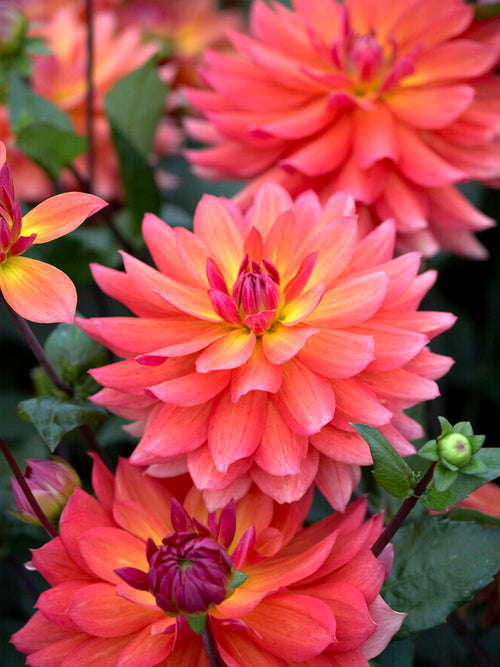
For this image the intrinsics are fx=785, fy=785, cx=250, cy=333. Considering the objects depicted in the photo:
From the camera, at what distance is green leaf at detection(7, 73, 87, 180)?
840mm

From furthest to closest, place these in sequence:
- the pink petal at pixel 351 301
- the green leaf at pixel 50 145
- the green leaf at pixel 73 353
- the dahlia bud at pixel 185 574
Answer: the green leaf at pixel 50 145 → the green leaf at pixel 73 353 → the pink petal at pixel 351 301 → the dahlia bud at pixel 185 574

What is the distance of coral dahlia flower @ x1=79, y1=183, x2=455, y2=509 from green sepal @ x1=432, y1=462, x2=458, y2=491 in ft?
0.24

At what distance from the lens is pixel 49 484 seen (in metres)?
0.57

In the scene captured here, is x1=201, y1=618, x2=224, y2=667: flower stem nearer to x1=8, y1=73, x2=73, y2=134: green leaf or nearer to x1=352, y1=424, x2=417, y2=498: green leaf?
x1=352, y1=424, x2=417, y2=498: green leaf

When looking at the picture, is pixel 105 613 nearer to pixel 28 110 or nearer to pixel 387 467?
pixel 387 467

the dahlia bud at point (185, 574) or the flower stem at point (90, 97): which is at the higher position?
the flower stem at point (90, 97)

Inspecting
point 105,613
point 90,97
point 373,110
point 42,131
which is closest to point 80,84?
point 90,97

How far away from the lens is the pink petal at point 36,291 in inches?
18.3

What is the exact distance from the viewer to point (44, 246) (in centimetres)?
91

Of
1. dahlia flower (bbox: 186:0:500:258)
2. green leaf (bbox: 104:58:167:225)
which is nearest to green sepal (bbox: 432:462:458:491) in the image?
dahlia flower (bbox: 186:0:500:258)

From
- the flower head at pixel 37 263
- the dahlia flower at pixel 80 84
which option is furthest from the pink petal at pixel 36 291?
the dahlia flower at pixel 80 84

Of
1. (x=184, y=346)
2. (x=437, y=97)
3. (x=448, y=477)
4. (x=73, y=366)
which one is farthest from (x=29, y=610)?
(x=437, y=97)

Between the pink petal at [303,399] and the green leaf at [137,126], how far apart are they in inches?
16.9

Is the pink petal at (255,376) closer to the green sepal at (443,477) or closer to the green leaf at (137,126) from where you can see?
the green sepal at (443,477)
